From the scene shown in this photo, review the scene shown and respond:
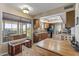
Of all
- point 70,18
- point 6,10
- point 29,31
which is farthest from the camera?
point 29,31

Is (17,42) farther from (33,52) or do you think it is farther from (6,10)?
(6,10)

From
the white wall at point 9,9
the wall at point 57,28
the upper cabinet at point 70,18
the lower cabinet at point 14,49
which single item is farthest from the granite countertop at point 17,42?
the upper cabinet at point 70,18

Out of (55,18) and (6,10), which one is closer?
(6,10)

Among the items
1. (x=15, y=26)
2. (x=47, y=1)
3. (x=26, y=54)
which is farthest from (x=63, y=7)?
(x=26, y=54)

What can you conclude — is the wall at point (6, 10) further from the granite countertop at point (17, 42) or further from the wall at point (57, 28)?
the wall at point (57, 28)

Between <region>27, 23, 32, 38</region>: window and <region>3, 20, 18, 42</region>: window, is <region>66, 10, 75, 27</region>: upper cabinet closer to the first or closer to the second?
<region>27, 23, 32, 38</region>: window

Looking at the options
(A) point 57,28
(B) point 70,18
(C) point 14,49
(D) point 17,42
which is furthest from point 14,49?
(B) point 70,18

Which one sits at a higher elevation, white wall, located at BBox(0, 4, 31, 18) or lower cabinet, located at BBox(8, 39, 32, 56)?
white wall, located at BBox(0, 4, 31, 18)

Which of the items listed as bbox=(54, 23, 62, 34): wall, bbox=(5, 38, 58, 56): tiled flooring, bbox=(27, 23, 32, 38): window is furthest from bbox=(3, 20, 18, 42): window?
bbox=(54, 23, 62, 34): wall

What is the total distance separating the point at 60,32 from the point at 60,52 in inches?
15.5

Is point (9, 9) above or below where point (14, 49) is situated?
above

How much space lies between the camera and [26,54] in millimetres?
1793

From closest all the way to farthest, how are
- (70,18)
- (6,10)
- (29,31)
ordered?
(6,10)
(70,18)
(29,31)

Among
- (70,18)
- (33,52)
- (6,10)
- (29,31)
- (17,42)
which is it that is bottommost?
(33,52)
